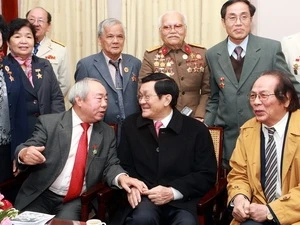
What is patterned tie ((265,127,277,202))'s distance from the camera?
8.49 ft

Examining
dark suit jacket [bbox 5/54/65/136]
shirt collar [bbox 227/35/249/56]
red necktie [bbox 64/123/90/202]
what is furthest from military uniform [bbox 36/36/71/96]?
shirt collar [bbox 227/35/249/56]

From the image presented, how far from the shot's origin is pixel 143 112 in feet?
9.85

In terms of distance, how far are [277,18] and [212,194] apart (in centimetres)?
181

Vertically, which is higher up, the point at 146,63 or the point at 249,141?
the point at 146,63

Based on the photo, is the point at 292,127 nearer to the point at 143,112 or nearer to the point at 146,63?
the point at 143,112

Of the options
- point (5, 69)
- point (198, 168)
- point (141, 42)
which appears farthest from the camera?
point (141, 42)

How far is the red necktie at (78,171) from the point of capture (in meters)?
2.97

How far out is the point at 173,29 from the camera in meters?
3.37

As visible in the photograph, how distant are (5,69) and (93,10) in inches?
59.7

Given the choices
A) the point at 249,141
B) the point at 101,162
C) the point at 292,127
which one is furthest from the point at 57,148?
the point at 292,127

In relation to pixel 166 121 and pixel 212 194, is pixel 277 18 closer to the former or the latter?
pixel 166 121

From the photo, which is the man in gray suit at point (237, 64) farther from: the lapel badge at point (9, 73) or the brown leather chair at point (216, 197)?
the lapel badge at point (9, 73)

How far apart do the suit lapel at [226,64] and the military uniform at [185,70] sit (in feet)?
0.78

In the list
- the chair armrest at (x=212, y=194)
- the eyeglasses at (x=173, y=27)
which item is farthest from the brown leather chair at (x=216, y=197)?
the eyeglasses at (x=173, y=27)
